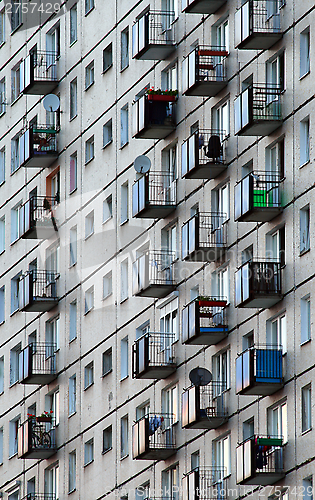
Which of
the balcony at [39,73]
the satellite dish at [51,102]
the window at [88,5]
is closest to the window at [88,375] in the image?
the satellite dish at [51,102]

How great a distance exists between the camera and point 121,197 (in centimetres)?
7006

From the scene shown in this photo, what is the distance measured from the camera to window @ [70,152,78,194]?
74.6 m

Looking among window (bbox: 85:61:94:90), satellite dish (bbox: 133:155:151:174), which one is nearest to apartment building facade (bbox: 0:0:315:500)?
satellite dish (bbox: 133:155:151:174)

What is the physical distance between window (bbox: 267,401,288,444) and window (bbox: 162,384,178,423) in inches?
276

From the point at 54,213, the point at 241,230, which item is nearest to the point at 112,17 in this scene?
the point at 54,213

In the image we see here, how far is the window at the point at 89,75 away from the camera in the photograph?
74188 millimetres

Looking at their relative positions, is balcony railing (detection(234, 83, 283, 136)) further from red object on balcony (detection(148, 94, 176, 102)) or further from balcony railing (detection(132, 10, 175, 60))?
balcony railing (detection(132, 10, 175, 60))

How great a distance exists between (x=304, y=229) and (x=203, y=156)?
267 inches

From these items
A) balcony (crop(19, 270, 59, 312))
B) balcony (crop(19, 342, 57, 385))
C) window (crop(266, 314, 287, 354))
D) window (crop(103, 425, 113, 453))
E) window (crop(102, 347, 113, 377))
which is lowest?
window (crop(103, 425, 113, 453))

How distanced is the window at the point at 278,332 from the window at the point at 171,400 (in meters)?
7.10

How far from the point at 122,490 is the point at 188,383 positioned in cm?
628

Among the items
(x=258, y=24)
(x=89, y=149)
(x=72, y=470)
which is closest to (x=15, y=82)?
(x=89, y=149)

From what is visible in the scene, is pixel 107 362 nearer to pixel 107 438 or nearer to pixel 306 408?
pixel 107 438

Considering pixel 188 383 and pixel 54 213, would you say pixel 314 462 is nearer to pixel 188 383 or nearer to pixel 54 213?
pixel 188 383
